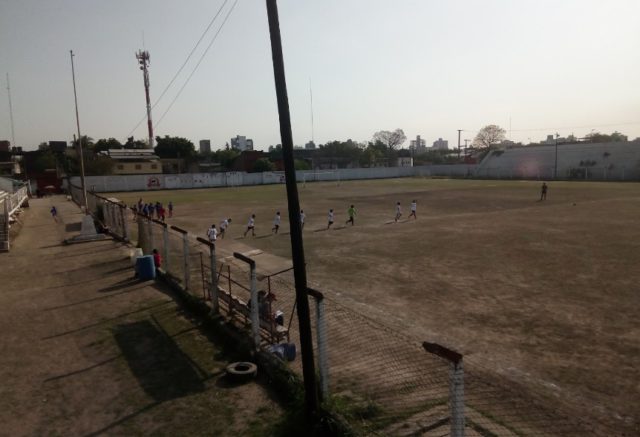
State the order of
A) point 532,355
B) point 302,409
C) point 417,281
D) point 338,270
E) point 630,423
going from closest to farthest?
point 630,423 < point 302,409 < point 532,355 < point 417,281 < point 338,270

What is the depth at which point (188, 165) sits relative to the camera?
105938mm

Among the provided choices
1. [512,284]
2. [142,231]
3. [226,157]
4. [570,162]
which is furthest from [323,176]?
[512,284]

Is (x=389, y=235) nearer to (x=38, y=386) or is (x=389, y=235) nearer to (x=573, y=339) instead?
(x=573, y=339)

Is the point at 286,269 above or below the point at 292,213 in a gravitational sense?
below

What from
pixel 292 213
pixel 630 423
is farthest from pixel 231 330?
pixel 630 423

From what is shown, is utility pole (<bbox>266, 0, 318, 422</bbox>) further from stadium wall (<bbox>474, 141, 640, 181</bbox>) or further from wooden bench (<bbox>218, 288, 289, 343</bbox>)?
stadium wall (<bbox>474, 141, 640, 181</bbox>)

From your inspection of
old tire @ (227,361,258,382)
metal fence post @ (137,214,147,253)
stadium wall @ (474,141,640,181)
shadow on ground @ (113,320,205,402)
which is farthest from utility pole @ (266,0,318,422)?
stadium wall @ (474,141,640,181)

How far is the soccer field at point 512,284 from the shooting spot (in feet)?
26.8

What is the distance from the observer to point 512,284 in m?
13.7

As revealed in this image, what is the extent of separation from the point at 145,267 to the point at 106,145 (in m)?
107

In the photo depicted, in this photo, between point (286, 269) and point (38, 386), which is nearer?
point (38, 386)

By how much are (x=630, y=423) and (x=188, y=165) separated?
10704 cm

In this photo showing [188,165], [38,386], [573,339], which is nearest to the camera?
[38,386]

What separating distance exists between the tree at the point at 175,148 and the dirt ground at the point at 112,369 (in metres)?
94.4
